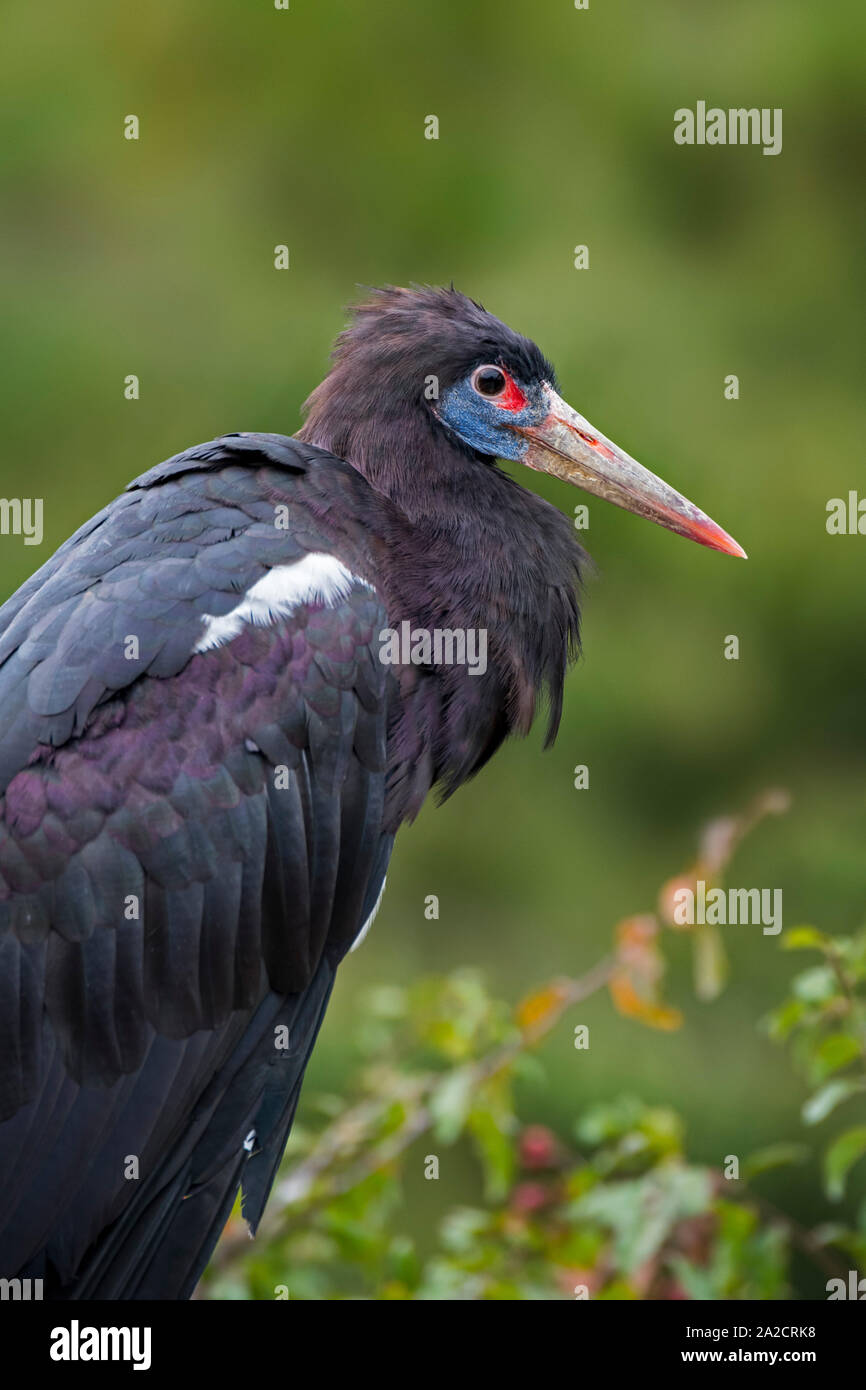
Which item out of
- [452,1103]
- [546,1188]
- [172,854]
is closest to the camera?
[172,854]

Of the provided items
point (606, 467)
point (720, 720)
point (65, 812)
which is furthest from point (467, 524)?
point (720, 720)

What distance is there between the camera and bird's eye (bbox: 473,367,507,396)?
2.66 meters

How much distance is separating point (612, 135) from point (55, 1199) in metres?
5.43

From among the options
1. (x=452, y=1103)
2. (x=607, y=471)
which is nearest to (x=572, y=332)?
(x=607, y=471)

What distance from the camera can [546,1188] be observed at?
3004mm

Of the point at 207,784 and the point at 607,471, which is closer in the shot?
the point at 207,784

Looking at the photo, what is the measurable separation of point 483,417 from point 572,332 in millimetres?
3378

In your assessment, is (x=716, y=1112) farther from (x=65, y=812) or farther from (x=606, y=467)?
(x=65, y=812)

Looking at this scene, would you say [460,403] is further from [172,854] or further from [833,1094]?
[833,1094]

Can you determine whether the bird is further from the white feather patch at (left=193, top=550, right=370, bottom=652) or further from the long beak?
the long beak

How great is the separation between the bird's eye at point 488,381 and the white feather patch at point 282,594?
442 millimetres

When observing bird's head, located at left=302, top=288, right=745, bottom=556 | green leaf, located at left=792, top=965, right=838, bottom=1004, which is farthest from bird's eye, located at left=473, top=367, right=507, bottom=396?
green leaf, located at left=792, top=965, right=838, bottom=1004

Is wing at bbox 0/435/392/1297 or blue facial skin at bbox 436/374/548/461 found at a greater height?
blue facial skin at bbox 436/374/548/461

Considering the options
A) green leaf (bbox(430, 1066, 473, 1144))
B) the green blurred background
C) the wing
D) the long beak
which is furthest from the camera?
the green blurred background
